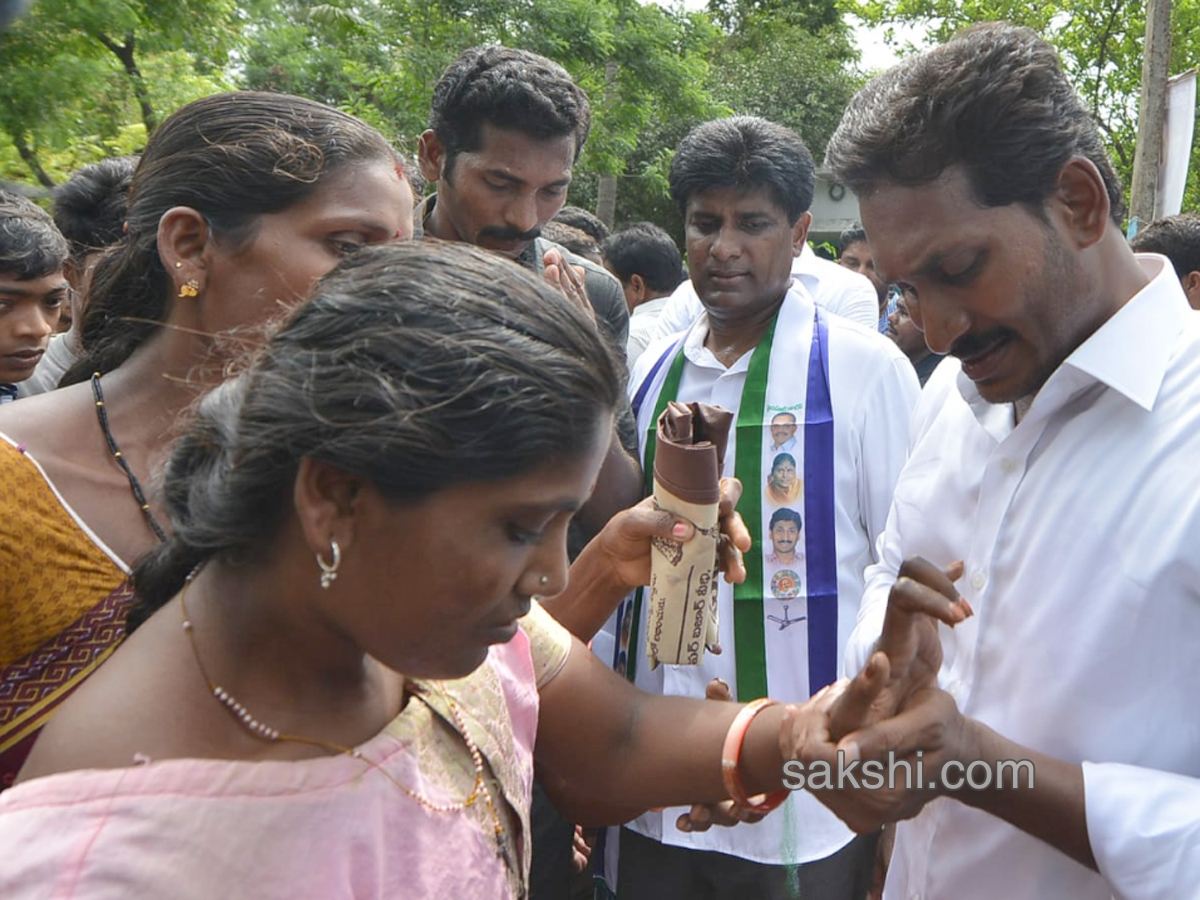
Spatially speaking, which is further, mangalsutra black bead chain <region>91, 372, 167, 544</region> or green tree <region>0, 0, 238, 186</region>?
green tree <region>0, 0, 238, 186</region>

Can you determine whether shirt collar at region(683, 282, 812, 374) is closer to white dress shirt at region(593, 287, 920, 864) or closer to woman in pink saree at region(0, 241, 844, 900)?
white dress shirt at region(593, 287, 920, 864)

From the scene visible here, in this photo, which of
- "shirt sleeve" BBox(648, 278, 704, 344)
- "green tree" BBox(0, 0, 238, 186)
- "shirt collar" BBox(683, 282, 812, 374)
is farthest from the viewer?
"green tree" BBox(0, 0, 238, 186)

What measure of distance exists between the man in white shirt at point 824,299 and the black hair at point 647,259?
2009 millimetres

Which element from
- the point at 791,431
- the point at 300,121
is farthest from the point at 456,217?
the point at 300,121

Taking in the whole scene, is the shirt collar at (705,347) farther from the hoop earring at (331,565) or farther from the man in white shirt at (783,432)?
the hoop earring at (331,565)

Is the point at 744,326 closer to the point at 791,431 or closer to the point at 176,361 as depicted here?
the point at 791,431

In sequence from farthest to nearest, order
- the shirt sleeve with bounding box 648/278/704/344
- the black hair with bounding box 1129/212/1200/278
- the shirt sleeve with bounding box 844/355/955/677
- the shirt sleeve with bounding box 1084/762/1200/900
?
the black hair with bounding box 1129/212/1200/278 < the shirt sleeve with bounding box 648/278/704/344 < the shirt sleeve with bounding box 844/355/955/677 < the shirt sleeve with bounding box 1084/762/1200/900

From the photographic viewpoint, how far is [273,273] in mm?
1979

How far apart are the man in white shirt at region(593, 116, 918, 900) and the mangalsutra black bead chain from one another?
158 cm

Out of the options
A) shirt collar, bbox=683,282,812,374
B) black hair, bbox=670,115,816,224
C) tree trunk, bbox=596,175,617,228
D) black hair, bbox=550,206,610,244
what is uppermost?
black hair, bbox=670,115,816,224

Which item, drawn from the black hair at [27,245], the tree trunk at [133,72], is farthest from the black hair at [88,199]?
the tree trunk at [133,72]

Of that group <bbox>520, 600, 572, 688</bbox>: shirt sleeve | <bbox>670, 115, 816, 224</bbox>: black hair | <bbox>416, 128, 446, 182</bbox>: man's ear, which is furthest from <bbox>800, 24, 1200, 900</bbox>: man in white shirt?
<bbox>416, 128, 446, 182</bbox>: man's ear

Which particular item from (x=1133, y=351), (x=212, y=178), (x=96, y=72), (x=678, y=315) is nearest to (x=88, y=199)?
(x=212, y=178)

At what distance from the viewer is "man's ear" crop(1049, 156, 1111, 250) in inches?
77.1
